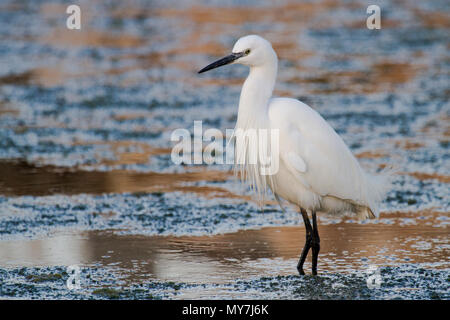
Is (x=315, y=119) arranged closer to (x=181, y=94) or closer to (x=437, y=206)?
(x=437, y=206)

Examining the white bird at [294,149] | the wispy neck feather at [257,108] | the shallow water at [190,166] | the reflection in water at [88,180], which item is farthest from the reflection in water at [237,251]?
the reflection in water at [88,180]

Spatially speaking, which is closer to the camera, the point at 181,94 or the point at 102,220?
the point at 102,220

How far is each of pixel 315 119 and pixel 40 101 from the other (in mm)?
6598

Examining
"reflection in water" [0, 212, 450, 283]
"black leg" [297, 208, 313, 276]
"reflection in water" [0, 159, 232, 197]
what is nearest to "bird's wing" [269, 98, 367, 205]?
"black leg" [297, 208, 313, 276]

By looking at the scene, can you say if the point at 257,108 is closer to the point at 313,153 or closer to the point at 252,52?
the point at 252,52

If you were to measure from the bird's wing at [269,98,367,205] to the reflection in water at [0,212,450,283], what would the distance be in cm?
46

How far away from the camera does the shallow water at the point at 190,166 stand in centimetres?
514

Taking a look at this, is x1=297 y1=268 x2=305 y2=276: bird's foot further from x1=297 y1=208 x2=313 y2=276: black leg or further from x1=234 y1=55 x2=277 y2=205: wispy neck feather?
x1=234 y1=55 x2=277 y2=205: wispy neck feather

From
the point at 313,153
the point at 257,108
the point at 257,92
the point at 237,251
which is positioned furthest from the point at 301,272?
the point at 257,92

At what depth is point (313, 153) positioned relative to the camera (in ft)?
17.4

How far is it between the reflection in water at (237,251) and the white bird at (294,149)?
31 cm

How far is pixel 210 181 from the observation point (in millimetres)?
7656

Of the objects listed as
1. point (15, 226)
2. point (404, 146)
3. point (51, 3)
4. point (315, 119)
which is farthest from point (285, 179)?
point (51, 3)

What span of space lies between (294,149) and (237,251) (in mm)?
909
